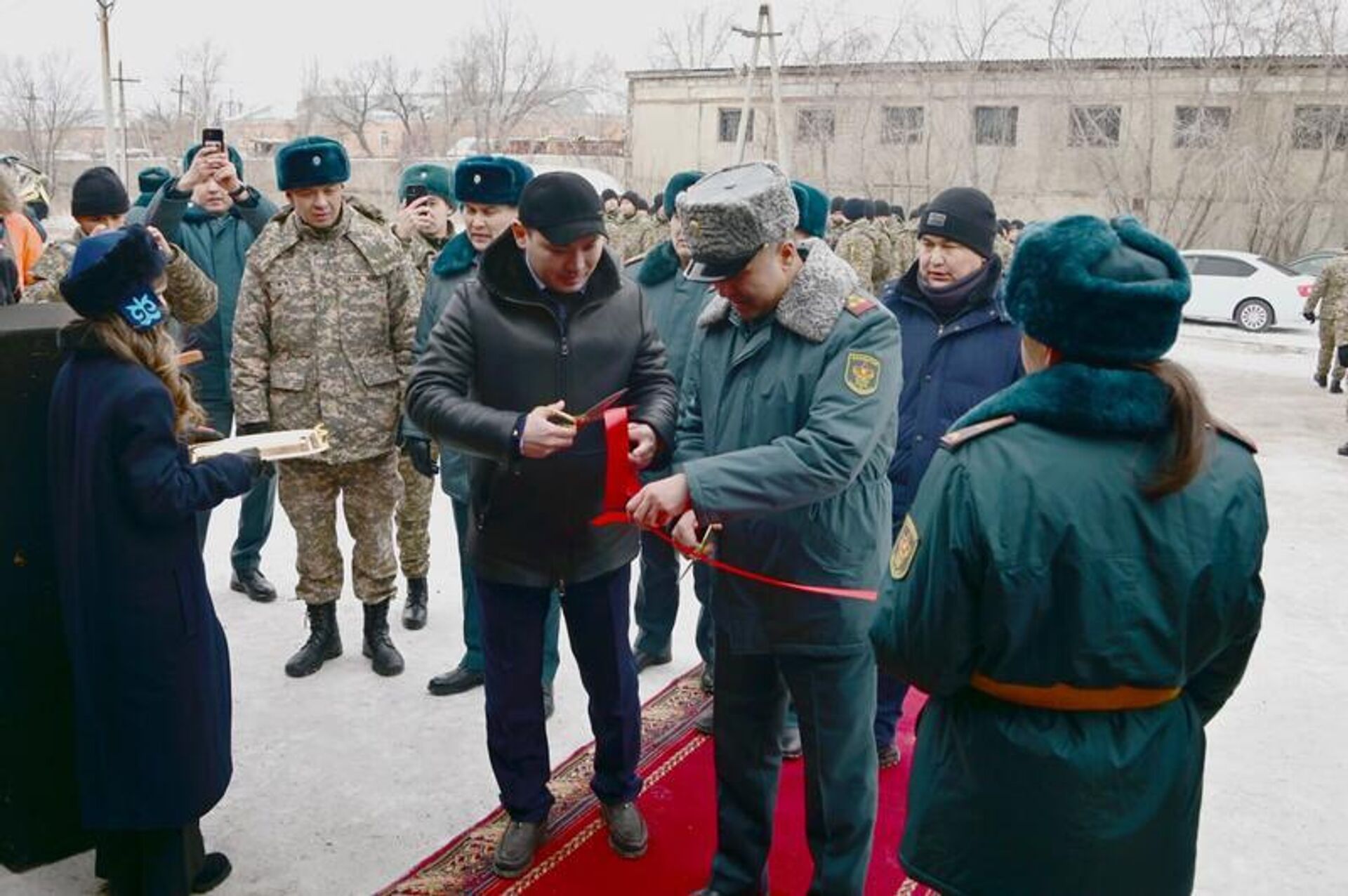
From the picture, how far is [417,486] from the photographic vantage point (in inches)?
191

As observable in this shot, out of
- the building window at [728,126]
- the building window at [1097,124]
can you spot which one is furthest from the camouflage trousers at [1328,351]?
the building window at [728,126]

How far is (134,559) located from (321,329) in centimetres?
168

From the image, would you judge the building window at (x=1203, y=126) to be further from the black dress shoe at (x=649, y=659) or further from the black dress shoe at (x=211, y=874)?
the black dress shoe at (x=211, y=874)

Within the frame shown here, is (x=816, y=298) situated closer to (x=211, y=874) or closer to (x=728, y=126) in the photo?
(x=211, y=874)

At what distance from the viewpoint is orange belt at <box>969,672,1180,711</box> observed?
1.87m

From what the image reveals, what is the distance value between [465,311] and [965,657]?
5.62 ft

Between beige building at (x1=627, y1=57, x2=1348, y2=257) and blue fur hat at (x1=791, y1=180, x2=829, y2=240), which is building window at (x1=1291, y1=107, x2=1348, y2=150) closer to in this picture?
beige building at (x1=627, y1=57, x2=1348, y2=257)

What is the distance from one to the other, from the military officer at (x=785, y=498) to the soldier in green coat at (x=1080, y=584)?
590 millimetres

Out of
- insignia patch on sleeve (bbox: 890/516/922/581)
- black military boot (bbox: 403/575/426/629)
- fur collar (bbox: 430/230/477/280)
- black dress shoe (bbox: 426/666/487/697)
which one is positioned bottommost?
black dress shoe (bbox: 426/666/487/697)

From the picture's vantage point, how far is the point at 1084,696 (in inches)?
73.8

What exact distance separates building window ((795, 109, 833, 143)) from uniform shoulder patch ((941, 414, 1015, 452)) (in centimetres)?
3221

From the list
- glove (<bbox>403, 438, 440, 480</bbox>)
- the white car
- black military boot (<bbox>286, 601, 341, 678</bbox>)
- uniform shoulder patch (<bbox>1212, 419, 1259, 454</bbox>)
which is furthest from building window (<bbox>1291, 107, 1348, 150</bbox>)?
uniform shoulder patch (<bbox>1212, 419, 1259, 454</bbox>)

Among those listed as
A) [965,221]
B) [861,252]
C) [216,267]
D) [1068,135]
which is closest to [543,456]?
[965,221]

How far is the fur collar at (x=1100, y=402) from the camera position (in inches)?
69.9
